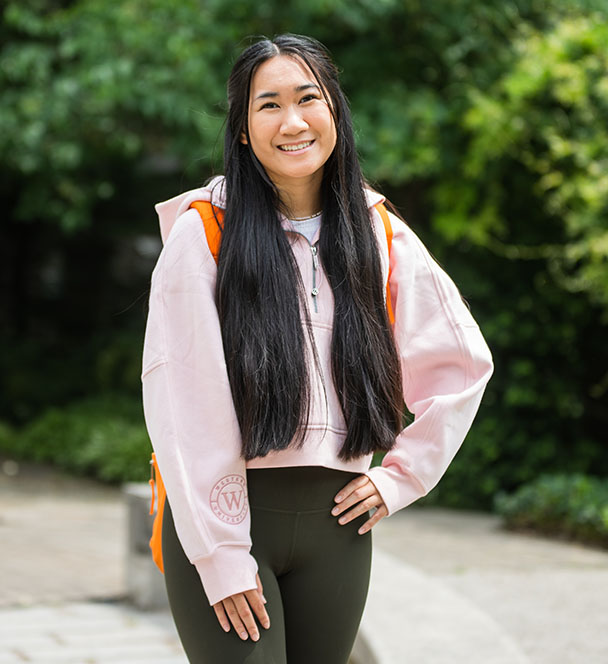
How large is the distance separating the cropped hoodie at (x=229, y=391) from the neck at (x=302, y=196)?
0.06 meters

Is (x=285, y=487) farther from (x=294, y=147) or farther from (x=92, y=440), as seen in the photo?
(x=92, y=440)

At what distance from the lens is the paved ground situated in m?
4.02

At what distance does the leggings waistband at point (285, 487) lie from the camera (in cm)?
194

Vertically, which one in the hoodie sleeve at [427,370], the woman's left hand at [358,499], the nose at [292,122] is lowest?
the woman's left hand at [358,499]

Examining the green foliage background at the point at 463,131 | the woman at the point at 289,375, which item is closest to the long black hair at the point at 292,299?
the woman at the point at 289,375

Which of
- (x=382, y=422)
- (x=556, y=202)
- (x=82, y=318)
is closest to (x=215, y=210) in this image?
(x=382, y=422)

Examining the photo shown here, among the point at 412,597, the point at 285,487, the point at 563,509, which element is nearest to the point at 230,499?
the point at 285,487

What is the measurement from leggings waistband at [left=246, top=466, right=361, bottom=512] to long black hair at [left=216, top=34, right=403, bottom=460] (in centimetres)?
7

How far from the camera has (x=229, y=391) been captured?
1908 millimetres

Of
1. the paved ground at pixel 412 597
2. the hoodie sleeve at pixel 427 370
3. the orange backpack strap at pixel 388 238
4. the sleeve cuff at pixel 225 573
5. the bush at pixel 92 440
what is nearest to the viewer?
the sleeve cuff at pixel 225 573

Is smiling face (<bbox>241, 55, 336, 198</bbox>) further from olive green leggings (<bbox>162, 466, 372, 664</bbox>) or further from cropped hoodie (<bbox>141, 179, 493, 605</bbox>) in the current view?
olive green leggings (<bbox>162, 466, 372, 664</bbox>)

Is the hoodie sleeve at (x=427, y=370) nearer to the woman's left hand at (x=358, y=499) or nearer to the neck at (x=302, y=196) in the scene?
the woman's left hand at (x=358, y=499)

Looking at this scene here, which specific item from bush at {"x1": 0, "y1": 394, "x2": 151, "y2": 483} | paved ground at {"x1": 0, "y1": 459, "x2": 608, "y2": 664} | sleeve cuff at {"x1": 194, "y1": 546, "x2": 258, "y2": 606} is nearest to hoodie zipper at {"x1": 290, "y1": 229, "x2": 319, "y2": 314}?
sleeve cuff at {"x1": 194, "y1": 546, "x2": 258, "y2": 606}

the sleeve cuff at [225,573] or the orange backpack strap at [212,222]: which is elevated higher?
the orange backpack strap at [212,222]
